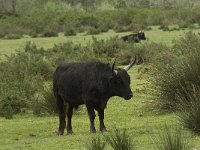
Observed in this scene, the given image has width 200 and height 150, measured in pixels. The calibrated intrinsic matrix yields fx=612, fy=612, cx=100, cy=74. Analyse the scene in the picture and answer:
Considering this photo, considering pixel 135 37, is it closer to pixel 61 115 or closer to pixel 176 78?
pixel 176 78

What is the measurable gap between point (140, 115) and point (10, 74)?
26.4 ft

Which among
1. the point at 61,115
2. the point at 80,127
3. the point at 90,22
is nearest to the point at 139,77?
the point at 80,127

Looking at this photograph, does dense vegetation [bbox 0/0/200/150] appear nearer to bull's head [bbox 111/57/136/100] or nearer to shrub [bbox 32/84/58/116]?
shrub [bbox 32/84/58/116]

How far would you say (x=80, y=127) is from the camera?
1488cm

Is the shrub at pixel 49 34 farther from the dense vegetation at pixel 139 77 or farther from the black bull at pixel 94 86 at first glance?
the black bull at pixel 94 86

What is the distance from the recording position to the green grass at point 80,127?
12.0m

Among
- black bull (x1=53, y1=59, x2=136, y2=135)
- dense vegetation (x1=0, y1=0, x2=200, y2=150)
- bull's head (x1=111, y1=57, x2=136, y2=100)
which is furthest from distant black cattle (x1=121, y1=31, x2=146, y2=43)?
bull's head (x1=111, y1=57, x2=136, y2=100)

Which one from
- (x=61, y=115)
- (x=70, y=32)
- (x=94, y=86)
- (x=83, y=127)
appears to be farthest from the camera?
(x=70, y=32)

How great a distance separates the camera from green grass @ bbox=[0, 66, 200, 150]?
12000mm

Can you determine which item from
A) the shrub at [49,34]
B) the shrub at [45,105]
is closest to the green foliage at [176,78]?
the shrub at [45,105]

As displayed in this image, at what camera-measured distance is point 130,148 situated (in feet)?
31.1

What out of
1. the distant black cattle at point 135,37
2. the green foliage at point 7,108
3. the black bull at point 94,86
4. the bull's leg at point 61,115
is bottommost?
the distant black cattle at point 135,37

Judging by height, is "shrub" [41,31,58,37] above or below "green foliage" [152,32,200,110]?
below

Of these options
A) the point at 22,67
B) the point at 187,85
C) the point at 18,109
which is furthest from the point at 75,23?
the point at 187,85
